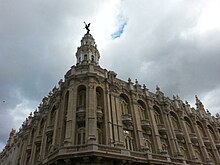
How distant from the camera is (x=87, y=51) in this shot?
32344mm

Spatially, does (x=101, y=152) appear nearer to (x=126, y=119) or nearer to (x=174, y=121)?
(x=126, y=119)

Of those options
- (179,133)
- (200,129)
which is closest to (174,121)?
(179,133)

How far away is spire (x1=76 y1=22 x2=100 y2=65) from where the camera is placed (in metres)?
31.8

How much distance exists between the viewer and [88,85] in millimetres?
25125

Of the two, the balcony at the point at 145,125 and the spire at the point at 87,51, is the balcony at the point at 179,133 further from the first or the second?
the spire at the point at 87,51

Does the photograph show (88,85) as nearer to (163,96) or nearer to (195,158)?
(163,96)

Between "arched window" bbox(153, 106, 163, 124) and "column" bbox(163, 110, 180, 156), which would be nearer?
"column" bbox(163, 110, 180, 156)

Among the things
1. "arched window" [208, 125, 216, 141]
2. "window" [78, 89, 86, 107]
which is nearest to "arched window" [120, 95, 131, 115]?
"window" [78, 89, 86, 107]

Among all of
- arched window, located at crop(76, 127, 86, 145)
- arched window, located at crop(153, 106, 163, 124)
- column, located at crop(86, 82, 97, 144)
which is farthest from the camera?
arched window, located at crop(153, 106, 163, 124)

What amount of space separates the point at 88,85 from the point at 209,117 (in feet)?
93.9

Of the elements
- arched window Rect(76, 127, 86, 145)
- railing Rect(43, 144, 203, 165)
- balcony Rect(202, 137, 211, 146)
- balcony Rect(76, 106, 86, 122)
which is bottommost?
railing Rect(43, 144, 203, 165)

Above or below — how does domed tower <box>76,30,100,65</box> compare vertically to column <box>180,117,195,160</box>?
above

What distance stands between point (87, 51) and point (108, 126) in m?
13.9

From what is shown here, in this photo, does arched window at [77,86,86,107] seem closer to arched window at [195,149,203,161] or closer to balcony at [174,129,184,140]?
balcony at [174,129,184,140]
